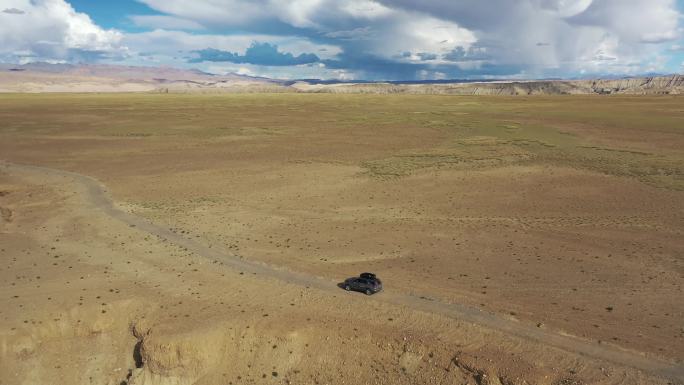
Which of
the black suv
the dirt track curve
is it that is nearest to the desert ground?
the dirt track curve

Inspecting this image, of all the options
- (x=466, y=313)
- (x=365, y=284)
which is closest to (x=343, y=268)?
(x=365, y=284)

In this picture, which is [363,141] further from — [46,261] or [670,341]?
[670,341]

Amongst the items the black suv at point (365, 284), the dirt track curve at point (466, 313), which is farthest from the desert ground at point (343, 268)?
the black suv at point (365, 284)

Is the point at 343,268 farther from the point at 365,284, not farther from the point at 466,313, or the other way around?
the point at 466,313

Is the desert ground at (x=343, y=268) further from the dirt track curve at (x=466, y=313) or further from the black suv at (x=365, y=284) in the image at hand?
the black suv at (x=365, y=284)

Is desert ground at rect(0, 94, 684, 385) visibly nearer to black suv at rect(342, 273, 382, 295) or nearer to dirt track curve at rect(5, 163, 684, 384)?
dirt track curve at rect(5, 163, 684, 384)

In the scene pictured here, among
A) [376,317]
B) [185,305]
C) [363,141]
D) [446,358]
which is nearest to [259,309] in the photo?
[185,305]
